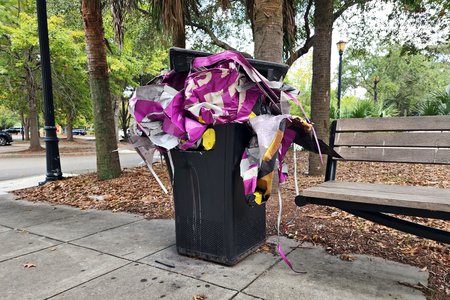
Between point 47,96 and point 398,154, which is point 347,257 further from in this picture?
point 47,96

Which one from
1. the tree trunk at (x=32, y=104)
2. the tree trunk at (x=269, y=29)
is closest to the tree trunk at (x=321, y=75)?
the tree trunk at (x=269, y=29)

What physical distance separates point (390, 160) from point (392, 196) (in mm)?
799

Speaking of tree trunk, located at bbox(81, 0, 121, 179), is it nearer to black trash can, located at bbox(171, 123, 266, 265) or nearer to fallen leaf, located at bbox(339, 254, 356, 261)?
black trash can, located at bbox(171, 123, 266, 265)

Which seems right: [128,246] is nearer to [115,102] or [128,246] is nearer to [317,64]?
[317,64]

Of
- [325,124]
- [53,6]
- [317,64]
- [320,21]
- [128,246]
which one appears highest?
[53,6]

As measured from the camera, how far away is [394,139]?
275cm

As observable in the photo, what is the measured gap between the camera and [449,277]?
232 centimetres

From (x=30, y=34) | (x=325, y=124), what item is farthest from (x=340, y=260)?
(x=30, y=34)

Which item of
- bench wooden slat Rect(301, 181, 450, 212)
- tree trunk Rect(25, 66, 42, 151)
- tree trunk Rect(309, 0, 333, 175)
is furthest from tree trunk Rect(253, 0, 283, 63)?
tree trunk Rect(25, 66, 42, 151)

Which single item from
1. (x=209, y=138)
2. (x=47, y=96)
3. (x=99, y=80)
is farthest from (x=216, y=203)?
(x=47, y=96)

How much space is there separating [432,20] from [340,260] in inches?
398

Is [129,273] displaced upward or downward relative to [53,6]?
downward

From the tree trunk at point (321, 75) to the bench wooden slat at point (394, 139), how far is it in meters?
3.27

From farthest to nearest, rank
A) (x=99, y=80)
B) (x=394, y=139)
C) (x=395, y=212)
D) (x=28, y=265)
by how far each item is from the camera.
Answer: (x=99, y=80) < (x=394, y=139) < (x=28, y=265) < (x=395, y=212)
